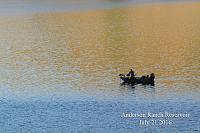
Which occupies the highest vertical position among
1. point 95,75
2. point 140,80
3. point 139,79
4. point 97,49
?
point 97,49

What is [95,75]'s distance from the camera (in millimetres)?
61125

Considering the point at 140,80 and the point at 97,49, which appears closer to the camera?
the point at 140,80

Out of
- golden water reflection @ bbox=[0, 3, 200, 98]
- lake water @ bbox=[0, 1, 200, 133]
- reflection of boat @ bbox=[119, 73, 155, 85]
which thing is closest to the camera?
lake water @ bbox=[0, 1, 200, 133]

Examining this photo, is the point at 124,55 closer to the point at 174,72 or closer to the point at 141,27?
the point at 174,72

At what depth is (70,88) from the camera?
179 feet

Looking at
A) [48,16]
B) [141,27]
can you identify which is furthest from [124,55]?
[48,16]

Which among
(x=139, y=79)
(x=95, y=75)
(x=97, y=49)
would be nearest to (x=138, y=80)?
(x=139, y=79)

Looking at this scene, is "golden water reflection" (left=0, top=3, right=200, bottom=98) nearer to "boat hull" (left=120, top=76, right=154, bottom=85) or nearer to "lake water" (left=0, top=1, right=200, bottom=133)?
"lake water" (left=0, top=1, right=200, bottom=133)

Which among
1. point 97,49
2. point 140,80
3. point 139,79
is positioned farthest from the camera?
point 97,49

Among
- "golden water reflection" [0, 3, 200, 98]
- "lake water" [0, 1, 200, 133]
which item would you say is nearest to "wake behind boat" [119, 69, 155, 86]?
"lake water" [0, 1, 200, 133]

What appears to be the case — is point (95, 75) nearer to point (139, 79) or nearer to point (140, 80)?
point (139, 79)

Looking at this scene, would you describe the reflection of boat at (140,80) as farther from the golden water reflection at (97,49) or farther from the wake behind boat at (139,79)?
the golden water reflection at (97,49)

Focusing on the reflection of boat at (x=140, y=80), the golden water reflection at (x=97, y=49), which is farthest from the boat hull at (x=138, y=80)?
the golden water reflection at (x=97, y=49)

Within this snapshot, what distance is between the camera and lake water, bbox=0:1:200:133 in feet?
140
